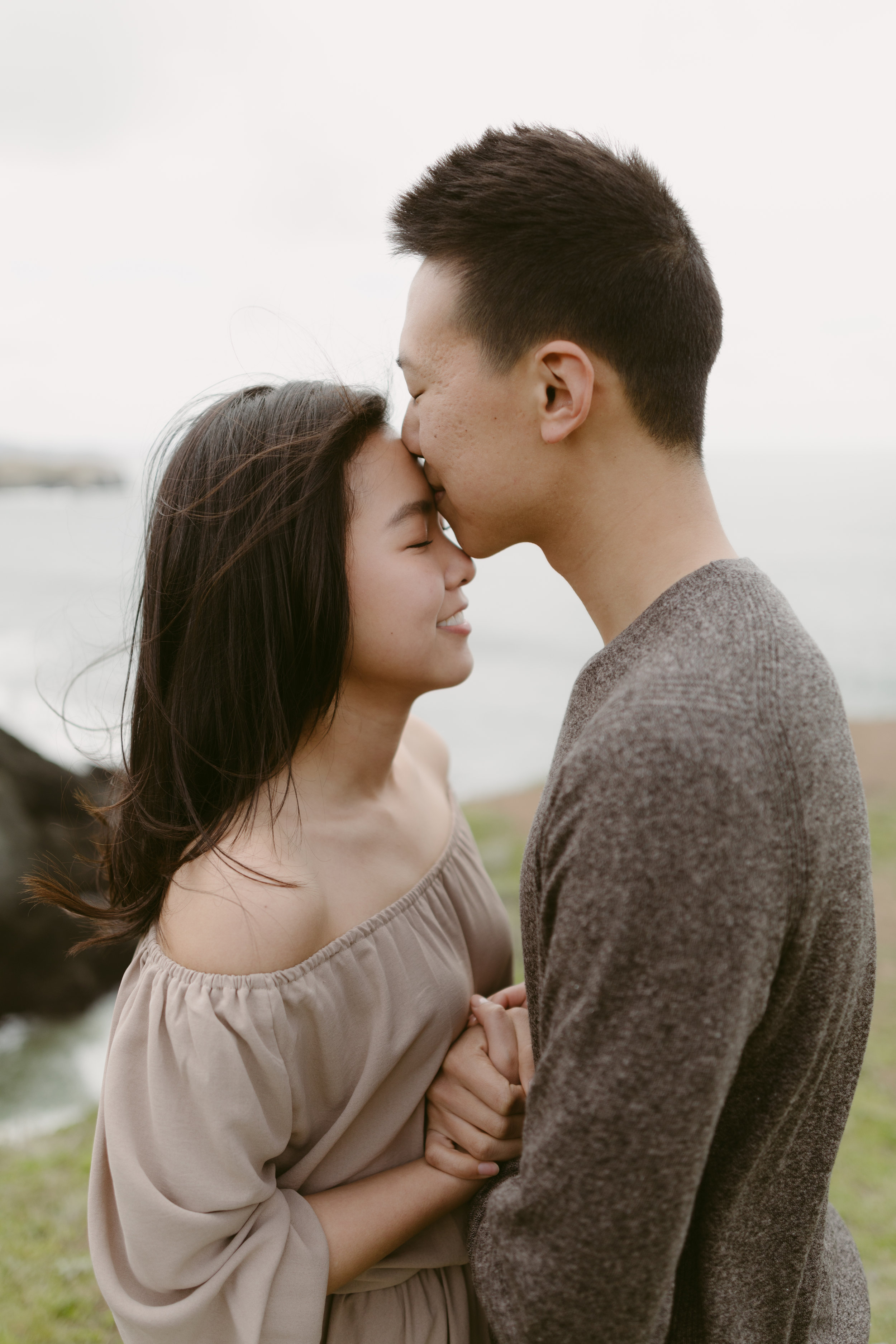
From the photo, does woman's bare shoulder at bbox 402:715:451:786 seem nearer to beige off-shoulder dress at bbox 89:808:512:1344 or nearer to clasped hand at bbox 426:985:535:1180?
beige off-shoulder dress at bbox 89:808:512:1344

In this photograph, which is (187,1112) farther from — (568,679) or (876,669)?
(568,679)

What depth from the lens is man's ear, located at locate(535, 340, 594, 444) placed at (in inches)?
56.8

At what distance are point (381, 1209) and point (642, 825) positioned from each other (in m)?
0.90

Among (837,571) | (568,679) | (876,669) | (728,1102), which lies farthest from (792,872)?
(837,571)

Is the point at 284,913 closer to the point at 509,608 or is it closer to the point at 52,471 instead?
the point at 52,471

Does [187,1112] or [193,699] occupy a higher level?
[193,699]

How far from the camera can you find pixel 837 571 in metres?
15.1

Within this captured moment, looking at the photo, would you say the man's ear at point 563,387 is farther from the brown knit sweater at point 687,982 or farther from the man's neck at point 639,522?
the brown knit sweater at point 687,982

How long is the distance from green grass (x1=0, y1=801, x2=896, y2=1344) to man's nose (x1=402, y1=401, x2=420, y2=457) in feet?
5.58

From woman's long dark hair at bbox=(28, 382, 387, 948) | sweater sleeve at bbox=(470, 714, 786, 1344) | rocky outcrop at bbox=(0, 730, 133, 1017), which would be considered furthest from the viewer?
rocky outcrop at bbox=(0, 730, 133, 1017)

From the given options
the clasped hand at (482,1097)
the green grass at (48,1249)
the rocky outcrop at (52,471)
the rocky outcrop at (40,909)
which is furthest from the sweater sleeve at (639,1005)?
the rocky outcrop at (52,471)

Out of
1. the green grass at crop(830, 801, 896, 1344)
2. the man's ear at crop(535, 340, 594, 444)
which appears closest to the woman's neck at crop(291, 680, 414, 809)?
the man's ear at crop(535, 340, 594, 444)

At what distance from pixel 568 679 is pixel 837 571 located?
4.75 metres

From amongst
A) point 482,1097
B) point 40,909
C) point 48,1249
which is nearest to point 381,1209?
point 482,1097
